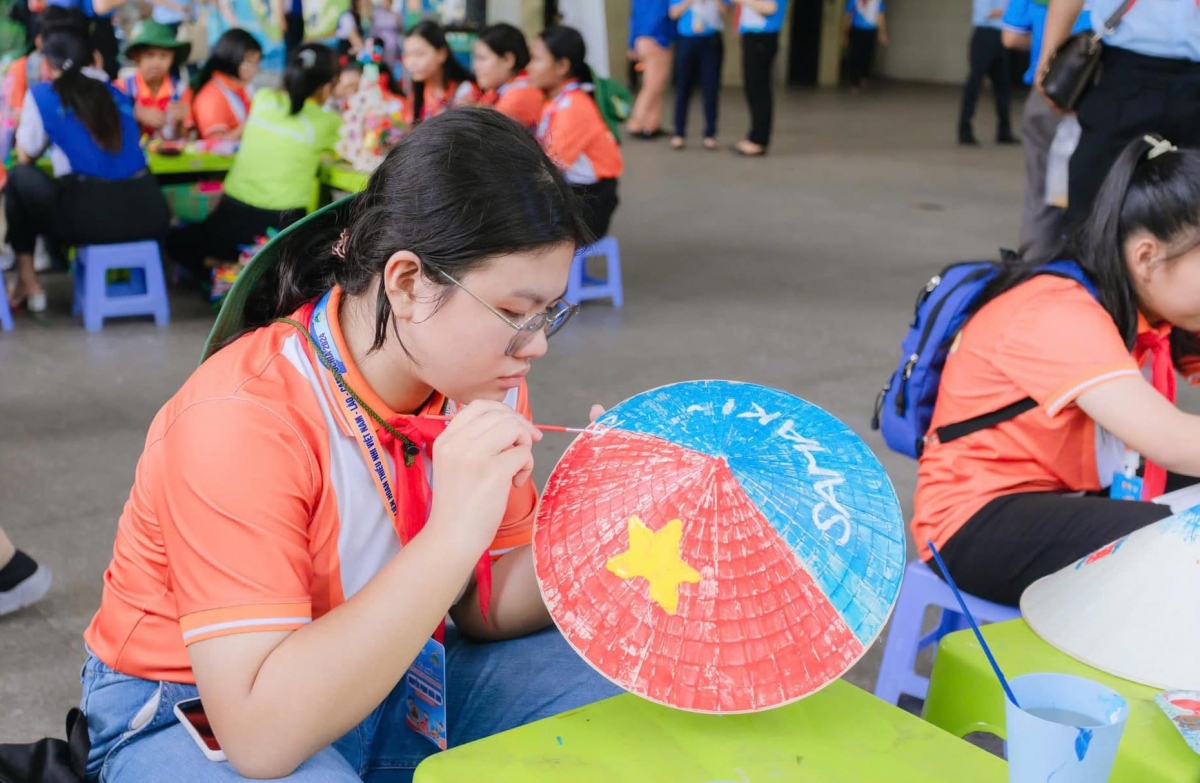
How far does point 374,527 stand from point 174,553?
21 cm

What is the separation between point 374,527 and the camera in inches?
51.6

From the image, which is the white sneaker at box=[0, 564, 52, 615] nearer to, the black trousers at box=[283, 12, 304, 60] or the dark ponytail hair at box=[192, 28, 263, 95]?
the dark ponytail hair at box=[192, 28, 263, 95]

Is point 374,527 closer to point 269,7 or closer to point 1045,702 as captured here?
point 1045,702

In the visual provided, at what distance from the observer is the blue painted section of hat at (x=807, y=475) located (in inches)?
45.1

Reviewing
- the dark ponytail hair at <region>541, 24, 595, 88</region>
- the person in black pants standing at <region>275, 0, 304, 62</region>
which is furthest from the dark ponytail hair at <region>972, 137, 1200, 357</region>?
the person in black pants standing at <region>275, 0, 304, 62</region>

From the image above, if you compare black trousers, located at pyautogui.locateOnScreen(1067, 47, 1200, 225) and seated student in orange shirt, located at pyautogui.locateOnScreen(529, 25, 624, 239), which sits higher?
black trousers, located at pyautogui.locateOnScreen(1067, 47, 1200, 225)

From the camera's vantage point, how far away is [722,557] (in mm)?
1135

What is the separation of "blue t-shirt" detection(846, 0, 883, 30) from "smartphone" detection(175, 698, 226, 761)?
1317 cm

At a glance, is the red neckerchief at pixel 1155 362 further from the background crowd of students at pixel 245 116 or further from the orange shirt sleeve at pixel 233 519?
the background crowd of students at pixel 245 116

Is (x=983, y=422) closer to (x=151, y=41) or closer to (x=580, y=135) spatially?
(x=580, y=135)

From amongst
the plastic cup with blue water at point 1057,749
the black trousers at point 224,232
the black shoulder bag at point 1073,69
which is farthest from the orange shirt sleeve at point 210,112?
the plastic cup with blue water at point 1057,749

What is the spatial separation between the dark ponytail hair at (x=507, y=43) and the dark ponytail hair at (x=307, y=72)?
75 cm

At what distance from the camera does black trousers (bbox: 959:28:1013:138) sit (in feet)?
30.8

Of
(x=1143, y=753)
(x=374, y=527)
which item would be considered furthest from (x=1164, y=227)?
(x=374, y=527)
